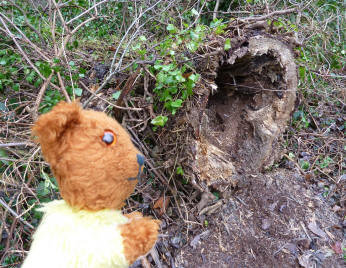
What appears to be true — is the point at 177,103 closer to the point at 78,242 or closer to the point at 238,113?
the point at 238,113

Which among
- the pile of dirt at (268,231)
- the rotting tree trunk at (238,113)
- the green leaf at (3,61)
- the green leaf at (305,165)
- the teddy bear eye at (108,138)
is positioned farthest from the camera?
the green leaf at (305,165)

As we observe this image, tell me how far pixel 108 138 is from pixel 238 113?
1.77 metres

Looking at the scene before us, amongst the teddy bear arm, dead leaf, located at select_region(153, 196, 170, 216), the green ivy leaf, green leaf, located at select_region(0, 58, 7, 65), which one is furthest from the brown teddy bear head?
green leaf, located at select_region(0, 58, 7, 65)

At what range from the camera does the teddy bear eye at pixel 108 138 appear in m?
1.04

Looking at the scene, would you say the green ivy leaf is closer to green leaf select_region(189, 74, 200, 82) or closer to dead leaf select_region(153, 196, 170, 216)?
dead leaf select_region(153, 196, 170, 216)

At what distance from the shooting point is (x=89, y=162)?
1.00m

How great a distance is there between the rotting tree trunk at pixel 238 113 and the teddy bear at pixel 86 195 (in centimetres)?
94

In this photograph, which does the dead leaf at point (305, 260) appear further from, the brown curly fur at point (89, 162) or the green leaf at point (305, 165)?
the brown curly fur at point (89, 162)

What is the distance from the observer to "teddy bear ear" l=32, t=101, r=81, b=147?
0.94m

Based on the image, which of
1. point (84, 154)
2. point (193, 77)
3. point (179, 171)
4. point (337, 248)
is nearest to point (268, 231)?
point (337, 248)

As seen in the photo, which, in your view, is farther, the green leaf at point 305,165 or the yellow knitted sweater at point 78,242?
the green leaf at point 305,165

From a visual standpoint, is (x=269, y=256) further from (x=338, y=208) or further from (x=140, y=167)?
(x=140, y=167)

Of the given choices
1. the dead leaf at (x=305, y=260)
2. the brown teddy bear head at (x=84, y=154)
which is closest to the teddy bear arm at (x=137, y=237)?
the brown teddy bear head at (x=84, y=154)

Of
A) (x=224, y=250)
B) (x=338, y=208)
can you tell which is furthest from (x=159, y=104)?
(x=338, y=208)
